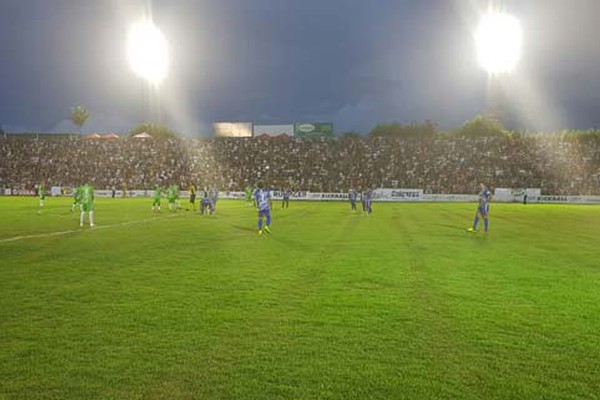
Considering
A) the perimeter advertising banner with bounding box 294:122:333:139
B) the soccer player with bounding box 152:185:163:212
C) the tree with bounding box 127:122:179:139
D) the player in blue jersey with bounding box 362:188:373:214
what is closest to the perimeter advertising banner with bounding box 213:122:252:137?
the perimeter advertising banner with bounding box 294:122:333:139

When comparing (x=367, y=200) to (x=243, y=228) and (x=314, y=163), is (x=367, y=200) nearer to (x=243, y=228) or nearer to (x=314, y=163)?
(x=243, y=228)

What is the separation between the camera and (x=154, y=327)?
8.12m

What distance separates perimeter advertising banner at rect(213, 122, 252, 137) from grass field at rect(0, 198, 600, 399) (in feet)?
268

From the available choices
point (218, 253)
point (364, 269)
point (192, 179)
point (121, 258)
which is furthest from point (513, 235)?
point (192, 179)

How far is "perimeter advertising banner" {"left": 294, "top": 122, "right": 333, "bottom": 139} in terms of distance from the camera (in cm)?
8812

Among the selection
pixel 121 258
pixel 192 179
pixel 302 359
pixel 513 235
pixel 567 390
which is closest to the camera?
pixel 567 390

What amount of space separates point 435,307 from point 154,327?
16.5 feet

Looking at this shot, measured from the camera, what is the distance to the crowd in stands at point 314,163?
216ft

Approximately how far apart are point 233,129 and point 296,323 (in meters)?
92.3

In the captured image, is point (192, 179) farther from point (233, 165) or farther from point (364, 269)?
point (364, 269)

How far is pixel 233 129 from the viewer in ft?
323

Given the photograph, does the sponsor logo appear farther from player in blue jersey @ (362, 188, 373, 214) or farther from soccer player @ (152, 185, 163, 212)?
player in blue jersey @ (362, 188, 373, 214)

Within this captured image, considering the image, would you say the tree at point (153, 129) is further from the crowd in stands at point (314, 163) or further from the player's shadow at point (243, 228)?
the player's shadow at point (243, 228)

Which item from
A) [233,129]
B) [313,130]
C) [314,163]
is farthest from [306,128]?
[314,163]
